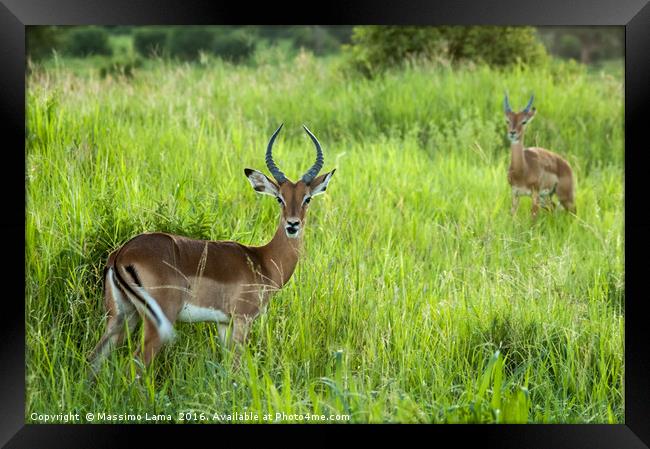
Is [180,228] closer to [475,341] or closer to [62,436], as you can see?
[62,436]

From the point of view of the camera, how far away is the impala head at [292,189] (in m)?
4.47

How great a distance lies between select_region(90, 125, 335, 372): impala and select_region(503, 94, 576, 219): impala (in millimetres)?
2054

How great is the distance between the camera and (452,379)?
4.15 m

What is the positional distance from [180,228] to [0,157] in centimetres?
98

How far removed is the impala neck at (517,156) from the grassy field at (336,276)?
14.7 inches

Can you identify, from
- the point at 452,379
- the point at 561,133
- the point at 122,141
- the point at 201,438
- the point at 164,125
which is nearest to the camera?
the point at 201,438

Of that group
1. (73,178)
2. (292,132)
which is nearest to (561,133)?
(292,132)

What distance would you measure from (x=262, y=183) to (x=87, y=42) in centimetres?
342

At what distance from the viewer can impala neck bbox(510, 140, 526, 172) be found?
265 inches

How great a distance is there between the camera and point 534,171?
6.41 m

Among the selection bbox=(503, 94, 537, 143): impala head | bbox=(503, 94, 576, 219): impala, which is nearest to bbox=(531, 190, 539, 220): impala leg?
bbox=(503, 94, 576, 219): impala
